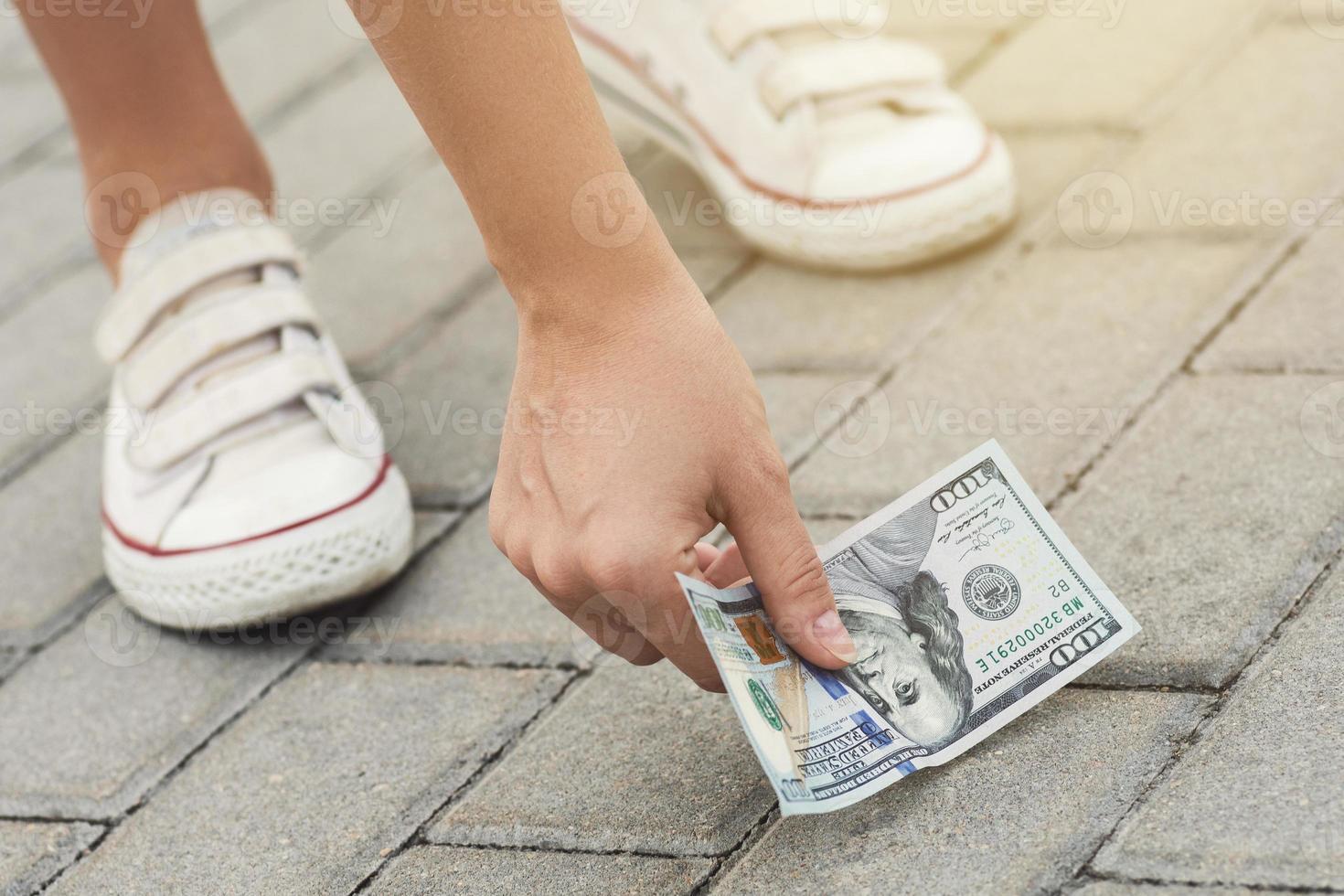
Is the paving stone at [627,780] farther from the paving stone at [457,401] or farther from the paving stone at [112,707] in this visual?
the paving stone at [457,401]

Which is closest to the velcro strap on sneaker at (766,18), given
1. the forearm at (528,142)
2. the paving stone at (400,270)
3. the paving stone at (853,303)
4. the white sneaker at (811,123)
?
the white sneaker at (811,123)

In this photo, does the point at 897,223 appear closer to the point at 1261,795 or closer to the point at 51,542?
the point at 1261,795

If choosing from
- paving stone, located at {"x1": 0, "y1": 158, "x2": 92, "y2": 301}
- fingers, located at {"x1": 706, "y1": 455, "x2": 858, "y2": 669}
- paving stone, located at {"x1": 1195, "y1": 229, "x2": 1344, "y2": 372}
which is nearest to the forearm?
fingers, located at {"x1": 706, "y1": 455, "x2": 858, "y2": 669}

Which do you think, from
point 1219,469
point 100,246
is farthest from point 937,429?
point 100,246

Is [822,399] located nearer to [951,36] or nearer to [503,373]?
[503,373]

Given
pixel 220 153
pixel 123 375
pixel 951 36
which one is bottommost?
pixel 951 36

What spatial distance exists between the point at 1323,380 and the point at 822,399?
49 centimetres

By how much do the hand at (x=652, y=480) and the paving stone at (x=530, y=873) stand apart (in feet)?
0.43

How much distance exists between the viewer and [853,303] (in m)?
1.68

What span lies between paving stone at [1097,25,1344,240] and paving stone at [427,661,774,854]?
2.84 feet

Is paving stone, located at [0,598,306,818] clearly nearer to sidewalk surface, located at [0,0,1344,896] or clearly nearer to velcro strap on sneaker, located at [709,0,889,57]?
sidewalk surface, located at [0,0,1344,896]

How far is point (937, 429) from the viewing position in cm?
141

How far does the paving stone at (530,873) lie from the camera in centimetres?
95

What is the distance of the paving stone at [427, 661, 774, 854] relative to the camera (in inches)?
39.4
